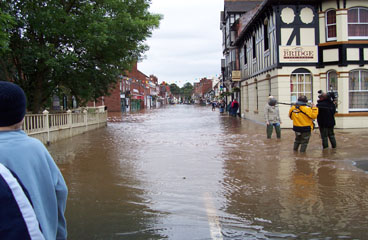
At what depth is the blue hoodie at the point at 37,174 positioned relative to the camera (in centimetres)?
202

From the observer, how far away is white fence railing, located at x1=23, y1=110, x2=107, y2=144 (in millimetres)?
12148

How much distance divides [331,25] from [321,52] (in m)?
1.34

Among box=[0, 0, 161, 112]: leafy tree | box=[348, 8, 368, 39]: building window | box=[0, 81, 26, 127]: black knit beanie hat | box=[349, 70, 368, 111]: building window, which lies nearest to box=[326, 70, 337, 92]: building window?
box=[349, 70, 368, 111]: building window

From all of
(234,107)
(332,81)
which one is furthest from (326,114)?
(234,107)

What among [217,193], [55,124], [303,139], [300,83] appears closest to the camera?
[217,193]

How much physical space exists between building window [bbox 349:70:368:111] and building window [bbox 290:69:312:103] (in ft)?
6.19

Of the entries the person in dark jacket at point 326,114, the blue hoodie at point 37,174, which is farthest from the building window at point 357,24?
the blue hoodie at point 37,174

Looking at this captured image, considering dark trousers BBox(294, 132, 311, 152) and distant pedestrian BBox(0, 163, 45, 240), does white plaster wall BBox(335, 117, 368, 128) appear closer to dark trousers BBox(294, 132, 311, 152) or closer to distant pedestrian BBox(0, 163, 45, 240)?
dark trousers BBox(294, 132, 311, 152)

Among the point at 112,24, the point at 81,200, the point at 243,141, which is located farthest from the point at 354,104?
the point at 81,200

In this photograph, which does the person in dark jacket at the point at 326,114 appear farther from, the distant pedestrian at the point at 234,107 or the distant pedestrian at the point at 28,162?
the distant pedestrian at the point at 234,107

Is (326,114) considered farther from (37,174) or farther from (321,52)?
(37,174)

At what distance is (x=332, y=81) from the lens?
17.7 meters

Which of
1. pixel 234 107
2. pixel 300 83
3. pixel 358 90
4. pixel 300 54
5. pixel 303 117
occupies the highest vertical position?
pixel 300 54

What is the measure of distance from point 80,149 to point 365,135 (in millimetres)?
10730
